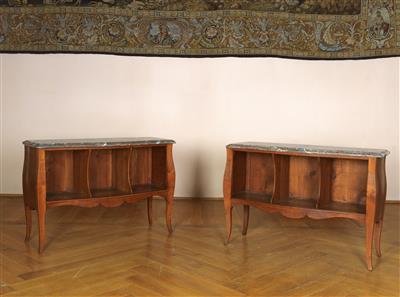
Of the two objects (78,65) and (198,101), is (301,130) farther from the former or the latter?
(78,65)

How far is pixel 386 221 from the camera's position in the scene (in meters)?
5.10

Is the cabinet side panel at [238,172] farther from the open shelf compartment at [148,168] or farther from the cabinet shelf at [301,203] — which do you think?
the open shelf compartment at [148,168]

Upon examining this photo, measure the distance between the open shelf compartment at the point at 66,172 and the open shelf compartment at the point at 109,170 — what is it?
21 cm

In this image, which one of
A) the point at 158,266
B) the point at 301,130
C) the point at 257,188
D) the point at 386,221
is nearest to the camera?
the point at 158,266

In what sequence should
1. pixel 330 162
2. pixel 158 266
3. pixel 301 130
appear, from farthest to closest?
1. pixel 301 130
2. pixel 330 162
3. pixel 158 266

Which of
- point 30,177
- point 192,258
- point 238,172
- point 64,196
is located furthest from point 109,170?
point 192,258

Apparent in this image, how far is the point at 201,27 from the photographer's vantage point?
6051 millimetres

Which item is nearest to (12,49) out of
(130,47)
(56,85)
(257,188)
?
(56,85)

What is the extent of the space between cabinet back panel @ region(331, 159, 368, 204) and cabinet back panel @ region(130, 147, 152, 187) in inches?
69.6

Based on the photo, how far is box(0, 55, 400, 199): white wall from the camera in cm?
627

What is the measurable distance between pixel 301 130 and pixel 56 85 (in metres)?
3.26

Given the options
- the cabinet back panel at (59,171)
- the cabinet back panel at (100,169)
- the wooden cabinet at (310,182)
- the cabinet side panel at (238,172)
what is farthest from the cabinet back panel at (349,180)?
the cabinet back panel at (59,171)

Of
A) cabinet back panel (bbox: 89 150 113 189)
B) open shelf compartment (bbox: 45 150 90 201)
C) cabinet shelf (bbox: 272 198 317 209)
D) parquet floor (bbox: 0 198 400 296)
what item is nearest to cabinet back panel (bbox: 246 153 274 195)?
cabinet shelf (bbox: 272 198 317 209)

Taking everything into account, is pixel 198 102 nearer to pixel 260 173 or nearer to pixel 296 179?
pixel 260 173
